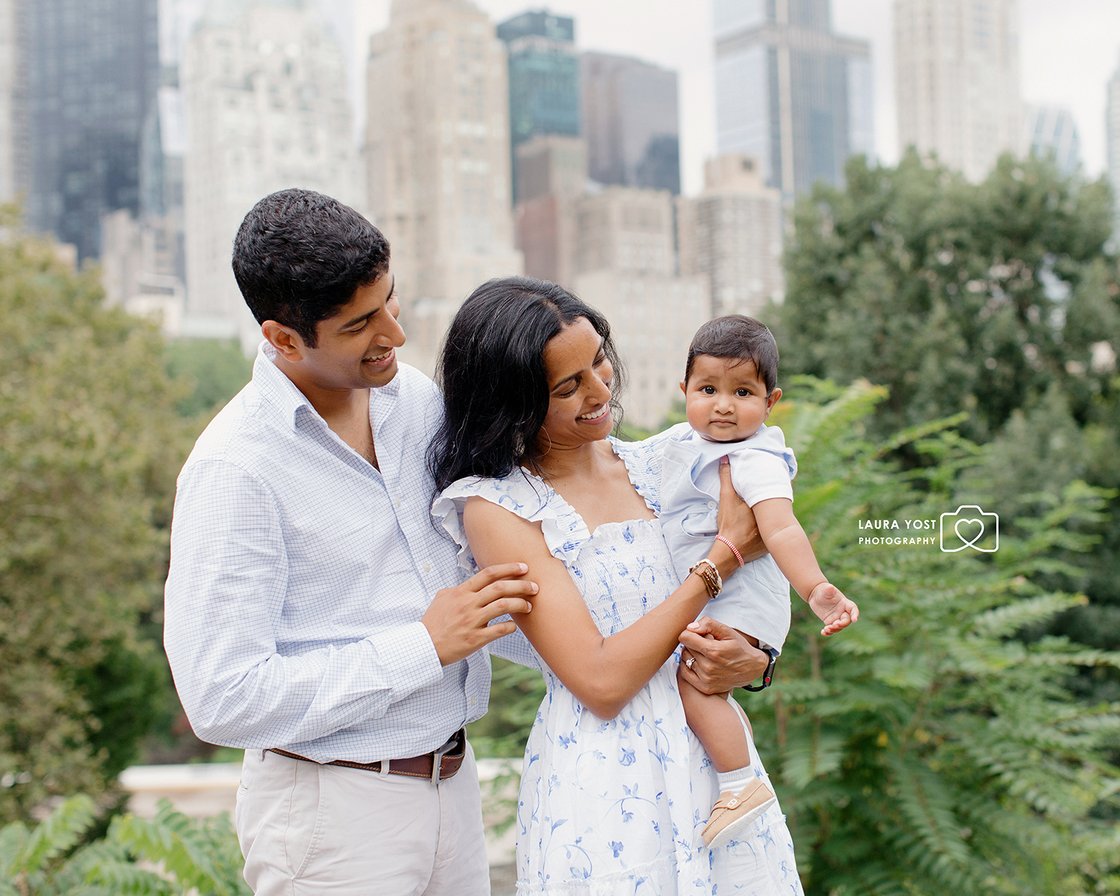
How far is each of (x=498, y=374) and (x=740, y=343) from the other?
1.39ft

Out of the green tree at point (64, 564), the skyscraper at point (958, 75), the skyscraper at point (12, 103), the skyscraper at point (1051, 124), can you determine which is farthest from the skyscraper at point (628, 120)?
the skyscraper at point (12, 103)

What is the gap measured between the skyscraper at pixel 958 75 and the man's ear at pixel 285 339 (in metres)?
52.4

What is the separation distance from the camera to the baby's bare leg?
181 cm

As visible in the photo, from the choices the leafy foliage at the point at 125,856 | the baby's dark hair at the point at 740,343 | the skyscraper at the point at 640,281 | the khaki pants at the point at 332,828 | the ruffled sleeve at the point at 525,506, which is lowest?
the leafy foliage at the point at 125,856

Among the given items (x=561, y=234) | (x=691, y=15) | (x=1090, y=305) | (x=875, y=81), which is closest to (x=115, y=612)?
(x=1090, y=305)

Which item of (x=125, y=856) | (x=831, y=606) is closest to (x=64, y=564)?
(x=125, y=856)

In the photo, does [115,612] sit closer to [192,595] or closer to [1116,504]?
[1116,504]

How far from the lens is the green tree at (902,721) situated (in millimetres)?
3422

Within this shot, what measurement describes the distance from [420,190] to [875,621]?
47.6 meters

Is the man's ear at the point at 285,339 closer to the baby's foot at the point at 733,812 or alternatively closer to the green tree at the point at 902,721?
the baby's foot at the point at 733,812

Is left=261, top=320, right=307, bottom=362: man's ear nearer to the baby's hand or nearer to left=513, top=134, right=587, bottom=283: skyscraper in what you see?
the baby's hand

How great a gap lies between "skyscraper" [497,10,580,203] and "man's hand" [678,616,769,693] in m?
51.5

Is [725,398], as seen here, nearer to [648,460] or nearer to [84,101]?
[648,460]

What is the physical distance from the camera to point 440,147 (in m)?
48.7
